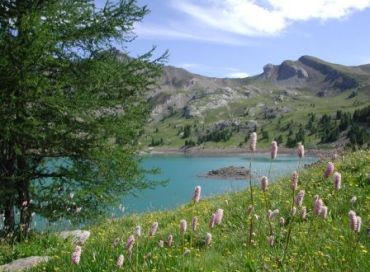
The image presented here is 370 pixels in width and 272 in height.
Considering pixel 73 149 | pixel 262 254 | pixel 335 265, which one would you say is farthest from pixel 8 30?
pixel 335 265

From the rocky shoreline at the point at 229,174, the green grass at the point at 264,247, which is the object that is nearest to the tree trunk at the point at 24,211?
the green grass at the point at 264,247

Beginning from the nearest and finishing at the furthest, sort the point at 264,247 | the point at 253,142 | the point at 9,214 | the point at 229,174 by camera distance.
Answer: the point at 253,142, the point at 264,247, the point at 9,214, the point at 229,174

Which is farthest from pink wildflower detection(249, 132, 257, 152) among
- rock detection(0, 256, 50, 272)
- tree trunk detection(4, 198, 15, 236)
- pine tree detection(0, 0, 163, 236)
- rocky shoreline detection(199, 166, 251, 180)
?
rocky shoreline detection(199, 166, 251, 180)

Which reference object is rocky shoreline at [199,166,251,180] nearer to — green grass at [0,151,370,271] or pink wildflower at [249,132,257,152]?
green grass at [0,151,370,271]

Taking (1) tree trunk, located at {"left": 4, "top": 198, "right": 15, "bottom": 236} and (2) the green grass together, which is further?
(1) tree trunk, located at {"left": 4, "top": 198, "right": 15, "bottom": 236}

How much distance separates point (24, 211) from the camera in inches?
617

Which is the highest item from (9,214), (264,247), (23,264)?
(264,247)

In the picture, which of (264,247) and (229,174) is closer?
(264,247)

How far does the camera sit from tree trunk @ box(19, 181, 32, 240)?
15094 millimetres

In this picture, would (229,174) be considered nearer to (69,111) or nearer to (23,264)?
(69,111)

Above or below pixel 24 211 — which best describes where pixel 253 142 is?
above

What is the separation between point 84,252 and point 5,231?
8.78 metres

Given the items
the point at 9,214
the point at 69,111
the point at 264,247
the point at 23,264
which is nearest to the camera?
the point at 264,247

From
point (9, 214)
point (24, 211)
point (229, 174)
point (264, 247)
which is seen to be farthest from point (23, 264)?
point (229, 174)
